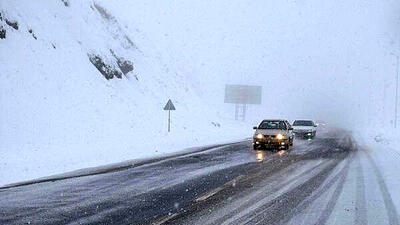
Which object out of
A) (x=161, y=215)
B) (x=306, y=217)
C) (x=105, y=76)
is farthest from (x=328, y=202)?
(x=105, y=76)

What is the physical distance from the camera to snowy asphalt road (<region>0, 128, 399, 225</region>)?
7.29 metres

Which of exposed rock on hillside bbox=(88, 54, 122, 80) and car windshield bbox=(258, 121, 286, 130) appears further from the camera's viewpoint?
exposed rock on hillside bbox=(88, 54, 122, 80)

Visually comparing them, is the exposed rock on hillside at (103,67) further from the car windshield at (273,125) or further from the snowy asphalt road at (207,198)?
the snowy asphalt road at (207,198)

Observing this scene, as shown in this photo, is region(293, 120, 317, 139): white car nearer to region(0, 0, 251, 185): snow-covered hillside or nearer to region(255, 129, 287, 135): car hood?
region(0, 0, 251, 185): snow-covered hillside

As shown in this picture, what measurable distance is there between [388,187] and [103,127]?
20558 mm

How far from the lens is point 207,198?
9016mm

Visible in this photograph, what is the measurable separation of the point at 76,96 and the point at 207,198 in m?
22.0

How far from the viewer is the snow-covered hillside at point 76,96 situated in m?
18.9

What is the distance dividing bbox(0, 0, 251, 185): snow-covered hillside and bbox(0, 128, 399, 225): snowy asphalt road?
2.93 meters

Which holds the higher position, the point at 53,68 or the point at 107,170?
the point at 53,68

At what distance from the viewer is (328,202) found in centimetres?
878

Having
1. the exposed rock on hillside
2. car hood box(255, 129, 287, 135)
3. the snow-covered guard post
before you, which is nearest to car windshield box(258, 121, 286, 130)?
car hood box(255, 129, 287, 135)

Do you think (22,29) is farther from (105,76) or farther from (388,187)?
(388,187)

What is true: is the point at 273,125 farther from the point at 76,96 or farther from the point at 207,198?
the point at 207,198
